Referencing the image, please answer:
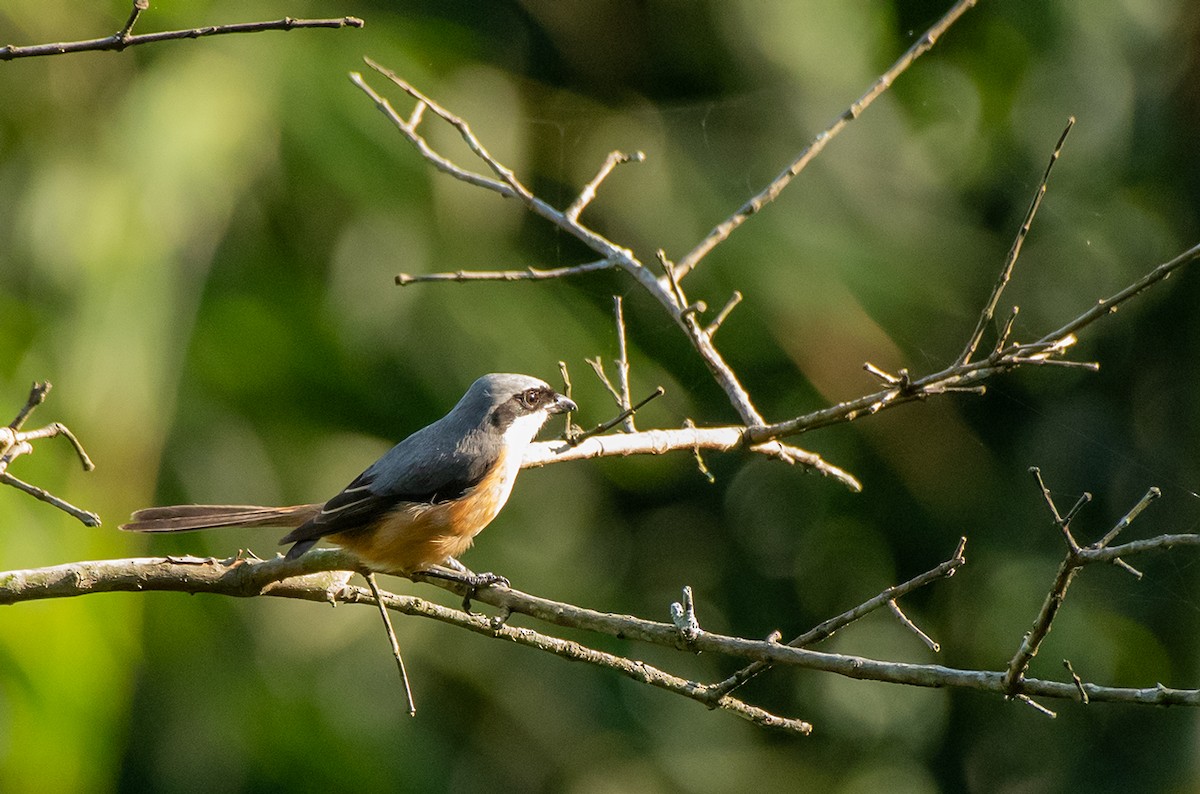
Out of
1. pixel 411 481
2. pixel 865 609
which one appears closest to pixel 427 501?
pixel 411 481

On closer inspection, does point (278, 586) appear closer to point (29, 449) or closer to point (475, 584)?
point (475, 584)

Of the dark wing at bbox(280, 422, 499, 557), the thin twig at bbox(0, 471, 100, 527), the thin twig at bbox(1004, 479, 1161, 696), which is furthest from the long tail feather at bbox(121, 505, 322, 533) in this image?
the thin twig at bbox(1004, 479, 1161, 696)

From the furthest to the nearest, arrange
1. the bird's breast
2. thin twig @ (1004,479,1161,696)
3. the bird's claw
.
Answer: the bird's breast → the bird's claw → thin twig @ (1004,479,1161,696)

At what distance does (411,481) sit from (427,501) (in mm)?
111

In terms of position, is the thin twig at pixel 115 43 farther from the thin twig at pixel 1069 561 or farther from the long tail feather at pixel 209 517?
the long tail feather at pixel 209 517

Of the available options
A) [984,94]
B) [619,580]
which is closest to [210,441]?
[619,580]

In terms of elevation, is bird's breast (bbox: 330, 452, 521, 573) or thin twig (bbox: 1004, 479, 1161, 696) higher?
bird's breast (bbox: 330, 452, 521, 573)

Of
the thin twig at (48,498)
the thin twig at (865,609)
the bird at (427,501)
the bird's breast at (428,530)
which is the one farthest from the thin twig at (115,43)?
the bird's breast at (428,530)

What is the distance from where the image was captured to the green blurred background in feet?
21.5

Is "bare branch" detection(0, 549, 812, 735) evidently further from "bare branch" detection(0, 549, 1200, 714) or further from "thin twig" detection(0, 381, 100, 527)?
"thin twig" detection(0, 381, 100, 527)

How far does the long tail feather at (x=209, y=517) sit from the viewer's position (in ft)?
14.3

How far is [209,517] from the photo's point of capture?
14.6ft

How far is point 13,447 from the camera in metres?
3.00

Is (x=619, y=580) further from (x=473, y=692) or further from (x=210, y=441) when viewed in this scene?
(x=210, y=441)
